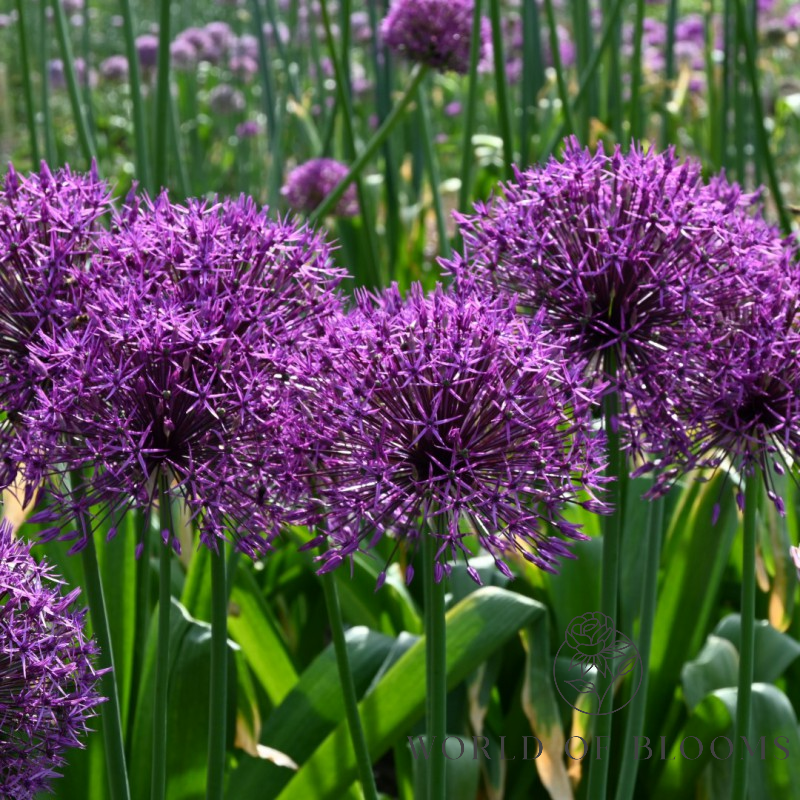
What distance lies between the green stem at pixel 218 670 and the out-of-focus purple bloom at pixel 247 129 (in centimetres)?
524

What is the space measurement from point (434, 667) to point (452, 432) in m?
0.31

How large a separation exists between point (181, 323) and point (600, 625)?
0.82 metres

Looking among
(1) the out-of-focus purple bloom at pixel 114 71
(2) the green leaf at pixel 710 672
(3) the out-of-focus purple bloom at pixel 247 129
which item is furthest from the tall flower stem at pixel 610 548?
(1) the out-of-focus purple bloom at pixel 114 71

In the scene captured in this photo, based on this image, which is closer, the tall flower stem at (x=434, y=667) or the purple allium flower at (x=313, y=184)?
the tall flower stem at (x=434, y=667)

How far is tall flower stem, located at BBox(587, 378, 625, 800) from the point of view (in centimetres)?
143

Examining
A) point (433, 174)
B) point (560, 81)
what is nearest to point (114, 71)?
point (433, 174)

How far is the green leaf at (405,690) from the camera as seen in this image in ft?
6.37

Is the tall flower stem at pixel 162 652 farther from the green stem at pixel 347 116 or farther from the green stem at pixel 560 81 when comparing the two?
the green stem at pixel 560 81

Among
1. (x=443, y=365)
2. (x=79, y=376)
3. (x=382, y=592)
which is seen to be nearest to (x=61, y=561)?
(x=382, y=592)

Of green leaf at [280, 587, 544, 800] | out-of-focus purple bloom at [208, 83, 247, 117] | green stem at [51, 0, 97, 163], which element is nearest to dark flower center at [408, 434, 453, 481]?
green leaf at [280, 587, 544, 800]

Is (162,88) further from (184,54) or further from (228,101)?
(184,54)

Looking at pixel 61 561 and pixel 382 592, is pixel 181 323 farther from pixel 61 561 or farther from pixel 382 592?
pixel 382 592

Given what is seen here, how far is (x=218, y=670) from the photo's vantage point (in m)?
1.36

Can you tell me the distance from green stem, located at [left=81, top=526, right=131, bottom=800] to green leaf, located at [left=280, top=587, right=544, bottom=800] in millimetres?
597
